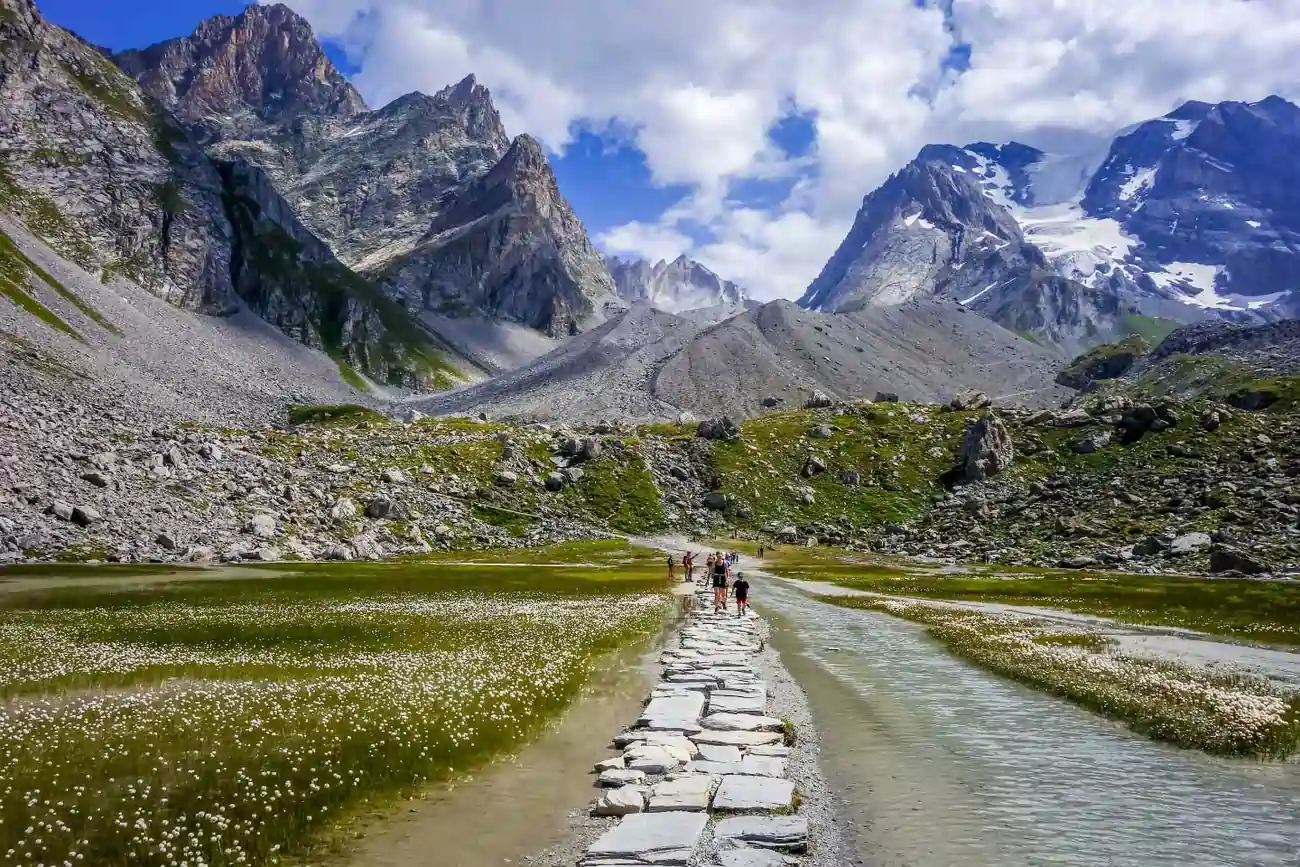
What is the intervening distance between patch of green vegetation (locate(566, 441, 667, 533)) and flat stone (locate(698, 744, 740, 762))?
118434 millimetres

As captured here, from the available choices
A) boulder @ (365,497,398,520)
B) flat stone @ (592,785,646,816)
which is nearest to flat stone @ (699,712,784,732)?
flat stone @ (592,785,646,816)

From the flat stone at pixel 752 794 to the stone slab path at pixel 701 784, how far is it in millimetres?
19

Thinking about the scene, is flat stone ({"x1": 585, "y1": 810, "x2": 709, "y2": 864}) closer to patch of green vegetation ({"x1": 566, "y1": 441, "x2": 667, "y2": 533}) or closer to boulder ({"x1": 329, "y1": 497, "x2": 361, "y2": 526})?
boulder ({"x1": 329, "y1": 497, "x2": 361, "y2": 526})

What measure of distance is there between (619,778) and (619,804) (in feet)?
5.99

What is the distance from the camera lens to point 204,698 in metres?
20.9

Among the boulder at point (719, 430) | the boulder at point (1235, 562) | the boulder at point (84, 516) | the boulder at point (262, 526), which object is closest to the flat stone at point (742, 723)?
the boulder at point (84, 516)

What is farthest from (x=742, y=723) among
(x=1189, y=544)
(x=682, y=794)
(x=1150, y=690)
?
(x=1189, y=544)

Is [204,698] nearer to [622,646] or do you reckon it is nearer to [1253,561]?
[622,646]

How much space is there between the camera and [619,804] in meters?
14.3

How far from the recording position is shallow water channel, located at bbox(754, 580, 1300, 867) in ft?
42.3

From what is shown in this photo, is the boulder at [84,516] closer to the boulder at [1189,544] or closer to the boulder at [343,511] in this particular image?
the boulder at [343,511]

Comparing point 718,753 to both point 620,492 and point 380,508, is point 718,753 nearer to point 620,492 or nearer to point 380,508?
point 380,508

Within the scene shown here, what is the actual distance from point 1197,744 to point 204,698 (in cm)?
2488

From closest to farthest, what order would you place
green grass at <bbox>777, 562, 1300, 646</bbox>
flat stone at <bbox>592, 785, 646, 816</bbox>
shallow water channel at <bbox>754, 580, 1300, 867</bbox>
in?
1. shallow water channel at <bbox>754, 580, 1300, 867</bbox>
2. flat stone at <bbox>592, 785, 646, 816</bbox>
3. green grass at <bbox>777, 562, 1300, 646</bbox>
